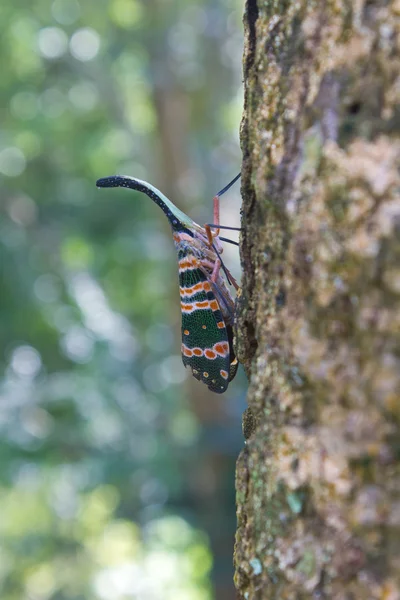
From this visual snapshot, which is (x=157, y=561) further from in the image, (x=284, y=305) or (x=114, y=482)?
(x=284, y=305)

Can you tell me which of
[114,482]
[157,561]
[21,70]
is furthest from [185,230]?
[157,561]

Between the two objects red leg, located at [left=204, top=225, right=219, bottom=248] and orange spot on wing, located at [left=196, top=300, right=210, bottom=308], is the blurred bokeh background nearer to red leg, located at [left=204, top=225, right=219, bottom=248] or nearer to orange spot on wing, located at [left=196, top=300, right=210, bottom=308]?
red leg, located at [left=204, top=225, right=219, bottom=248]

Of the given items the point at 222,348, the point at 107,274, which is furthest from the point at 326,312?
the point at 107,274

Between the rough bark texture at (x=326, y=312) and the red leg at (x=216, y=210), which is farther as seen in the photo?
the red leg at (x=216, y=210)

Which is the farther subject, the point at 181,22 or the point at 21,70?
the point at 21,70

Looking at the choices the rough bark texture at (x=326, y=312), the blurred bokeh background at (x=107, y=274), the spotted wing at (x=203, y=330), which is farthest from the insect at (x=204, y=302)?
the blurred bokeh background at (x=107, y=274)

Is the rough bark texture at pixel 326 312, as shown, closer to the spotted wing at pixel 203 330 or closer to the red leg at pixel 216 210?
the spotted wing at pixel 203 330

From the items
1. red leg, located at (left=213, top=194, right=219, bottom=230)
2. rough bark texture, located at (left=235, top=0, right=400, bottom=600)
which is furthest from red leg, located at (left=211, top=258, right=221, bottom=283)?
rough bark texture, located at (left=235, top=0, right=400, bottom=600)
